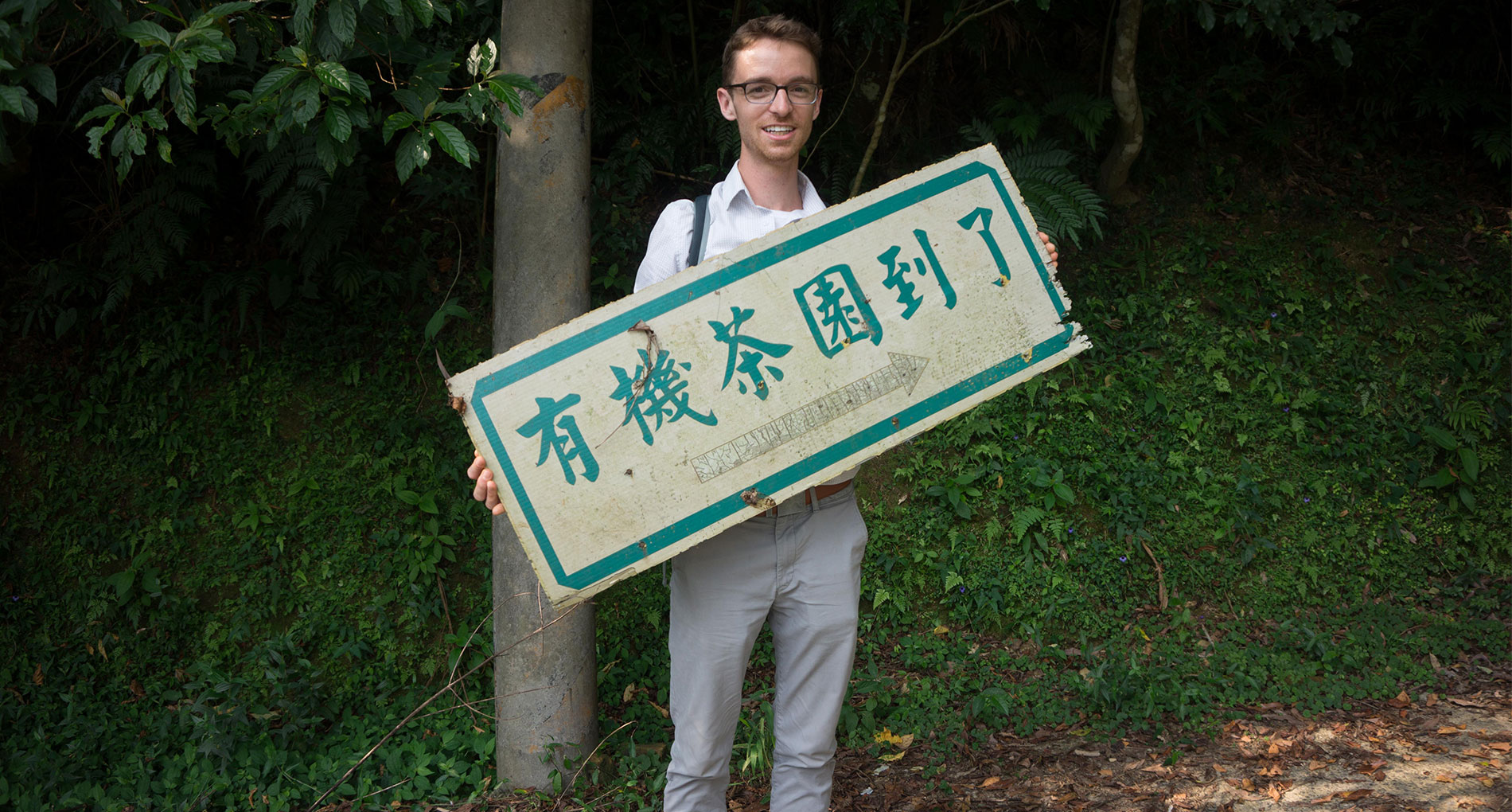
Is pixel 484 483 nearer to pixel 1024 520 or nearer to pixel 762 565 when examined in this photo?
pixel 762 565

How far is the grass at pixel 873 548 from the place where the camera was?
3.62m

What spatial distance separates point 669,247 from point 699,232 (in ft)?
0.29

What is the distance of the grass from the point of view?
3.62 m

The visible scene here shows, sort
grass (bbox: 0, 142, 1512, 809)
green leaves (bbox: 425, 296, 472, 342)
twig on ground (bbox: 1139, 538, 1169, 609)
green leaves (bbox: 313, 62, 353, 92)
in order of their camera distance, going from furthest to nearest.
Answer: twig on ground (bbox: 1139, 538, 1169, 609) < green leaves (bbox: 425, 296, 472, 342) < grass (bbox: 0, 142, 1512, 809) < green leaves (bbox: 313, 62, 353, 92)

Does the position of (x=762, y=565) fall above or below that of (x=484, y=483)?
below

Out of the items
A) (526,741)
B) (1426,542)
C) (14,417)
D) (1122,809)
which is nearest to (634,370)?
(526,741)

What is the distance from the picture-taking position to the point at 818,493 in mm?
2369

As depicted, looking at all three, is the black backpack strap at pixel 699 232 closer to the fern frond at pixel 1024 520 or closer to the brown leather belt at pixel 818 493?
the brown leather belt at pixel 818 493

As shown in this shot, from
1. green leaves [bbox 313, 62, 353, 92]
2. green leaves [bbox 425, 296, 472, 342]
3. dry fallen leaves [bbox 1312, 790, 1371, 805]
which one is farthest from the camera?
green leaves [bbox 425, 296, 472, 342]

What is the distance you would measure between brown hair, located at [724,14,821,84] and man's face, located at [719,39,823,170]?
0.01 m

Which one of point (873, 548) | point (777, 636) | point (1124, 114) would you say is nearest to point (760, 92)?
point (777, 636)

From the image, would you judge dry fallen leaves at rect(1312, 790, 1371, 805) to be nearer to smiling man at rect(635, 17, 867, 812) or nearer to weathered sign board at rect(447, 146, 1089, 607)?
smiling man at rect(635, 17, 867, 812)

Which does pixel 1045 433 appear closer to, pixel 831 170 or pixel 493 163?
pixel 831 170

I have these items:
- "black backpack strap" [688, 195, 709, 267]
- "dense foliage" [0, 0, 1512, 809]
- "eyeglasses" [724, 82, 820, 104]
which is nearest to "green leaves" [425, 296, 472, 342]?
"dense foliage" [0, 0, 1512, 809]
